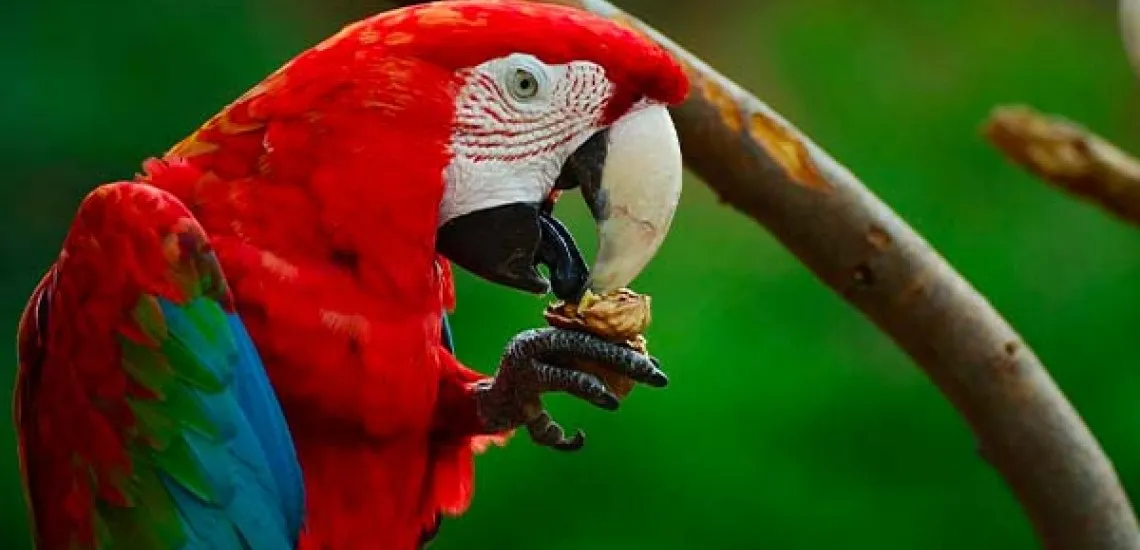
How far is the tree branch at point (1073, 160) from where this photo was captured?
149cm

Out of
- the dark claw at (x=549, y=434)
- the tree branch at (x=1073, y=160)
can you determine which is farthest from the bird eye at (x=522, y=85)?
the tree branch at (x=1073, y=160)

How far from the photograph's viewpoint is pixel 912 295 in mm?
1495

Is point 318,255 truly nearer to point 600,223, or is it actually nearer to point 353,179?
point 353,179

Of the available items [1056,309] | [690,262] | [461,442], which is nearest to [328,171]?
[461,442]

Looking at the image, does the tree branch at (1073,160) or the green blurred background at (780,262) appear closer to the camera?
the tree branch at (1073,160)

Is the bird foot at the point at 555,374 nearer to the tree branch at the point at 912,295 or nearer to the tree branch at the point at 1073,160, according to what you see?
the tree branch at the point at 912,295

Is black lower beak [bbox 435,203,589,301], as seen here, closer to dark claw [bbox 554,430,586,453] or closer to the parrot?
the parrot

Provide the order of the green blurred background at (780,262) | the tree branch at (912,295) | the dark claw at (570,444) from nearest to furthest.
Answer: the dark claw at (570,444) < the tree branch at (912,295) < the green blurred background at (780,262)

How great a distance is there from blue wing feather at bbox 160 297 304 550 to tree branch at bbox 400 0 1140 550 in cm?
52

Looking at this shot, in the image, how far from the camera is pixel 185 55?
2006 millimetres

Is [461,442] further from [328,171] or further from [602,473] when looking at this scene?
[602,473]

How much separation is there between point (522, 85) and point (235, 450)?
0.34 meters

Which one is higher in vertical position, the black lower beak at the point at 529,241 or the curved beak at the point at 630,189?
the curved beak at the point at 630,189

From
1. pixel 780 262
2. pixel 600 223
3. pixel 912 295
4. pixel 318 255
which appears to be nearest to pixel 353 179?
pixel 318 255
